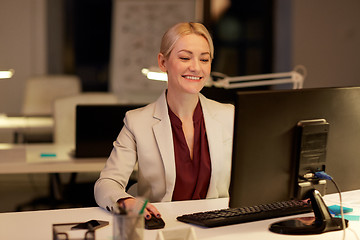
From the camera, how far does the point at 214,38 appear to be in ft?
22.8

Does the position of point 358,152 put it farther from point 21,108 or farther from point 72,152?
point 21,108

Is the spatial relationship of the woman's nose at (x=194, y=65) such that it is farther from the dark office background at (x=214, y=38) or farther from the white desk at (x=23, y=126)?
the dark office background at (x=214, y=38)

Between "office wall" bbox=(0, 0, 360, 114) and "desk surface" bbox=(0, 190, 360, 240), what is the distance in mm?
4285

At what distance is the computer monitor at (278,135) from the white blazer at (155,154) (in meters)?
0.67

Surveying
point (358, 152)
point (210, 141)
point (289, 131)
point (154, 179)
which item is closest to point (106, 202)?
point (154, 179)

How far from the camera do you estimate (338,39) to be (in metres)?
6.49

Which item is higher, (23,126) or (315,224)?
(315,224)

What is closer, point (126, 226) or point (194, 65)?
point (126, 226)

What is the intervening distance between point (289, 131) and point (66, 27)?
5.05 m

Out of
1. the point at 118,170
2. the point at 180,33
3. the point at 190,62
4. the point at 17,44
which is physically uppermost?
the point at 180,33

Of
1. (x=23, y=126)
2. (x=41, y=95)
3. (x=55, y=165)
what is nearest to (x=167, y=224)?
(x=55, y=165)

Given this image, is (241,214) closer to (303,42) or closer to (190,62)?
(190,62)

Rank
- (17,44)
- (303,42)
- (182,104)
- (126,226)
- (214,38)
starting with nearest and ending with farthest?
(126,226)
(182,104)
(17,44)
(303,42)
(214,38)

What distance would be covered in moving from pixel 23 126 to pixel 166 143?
369 centimetres
